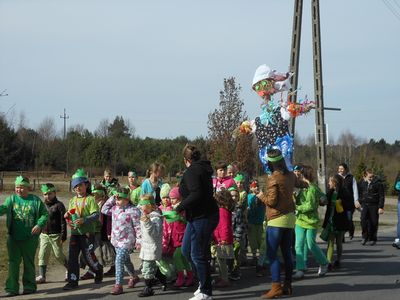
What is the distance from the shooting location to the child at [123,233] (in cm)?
813

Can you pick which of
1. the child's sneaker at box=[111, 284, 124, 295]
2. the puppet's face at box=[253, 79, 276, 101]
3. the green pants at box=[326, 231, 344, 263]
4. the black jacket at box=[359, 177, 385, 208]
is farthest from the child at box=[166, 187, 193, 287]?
the black jacket at box=[359, 177, 385, 208]

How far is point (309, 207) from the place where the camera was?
915 cm

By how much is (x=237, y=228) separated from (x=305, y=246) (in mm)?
1154

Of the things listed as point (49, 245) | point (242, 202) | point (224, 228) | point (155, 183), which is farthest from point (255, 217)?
point (49, 245)

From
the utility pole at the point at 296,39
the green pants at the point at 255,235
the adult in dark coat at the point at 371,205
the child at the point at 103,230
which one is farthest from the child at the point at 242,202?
the utility pole at the point at 296,39

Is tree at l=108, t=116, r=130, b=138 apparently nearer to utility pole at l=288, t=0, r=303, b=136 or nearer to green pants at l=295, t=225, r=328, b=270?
utility pole at l=288, t=0, r=303, b=136

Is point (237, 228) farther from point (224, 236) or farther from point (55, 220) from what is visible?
point (55, 220)

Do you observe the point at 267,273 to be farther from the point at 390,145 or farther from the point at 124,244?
the point at 390,145

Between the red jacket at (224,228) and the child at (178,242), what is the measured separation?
528mm

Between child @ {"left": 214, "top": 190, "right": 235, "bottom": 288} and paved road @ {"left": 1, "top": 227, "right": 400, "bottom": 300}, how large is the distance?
0.76 ft

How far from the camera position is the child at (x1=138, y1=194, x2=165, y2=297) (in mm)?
7898

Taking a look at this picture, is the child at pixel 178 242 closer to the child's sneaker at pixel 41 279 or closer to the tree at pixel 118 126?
the child's sneaker at pixel 41 279

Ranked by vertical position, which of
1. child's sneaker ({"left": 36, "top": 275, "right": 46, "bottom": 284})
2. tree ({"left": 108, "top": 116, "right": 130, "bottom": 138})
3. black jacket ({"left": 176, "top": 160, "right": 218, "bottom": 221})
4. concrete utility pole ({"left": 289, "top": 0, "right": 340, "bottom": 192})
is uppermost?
tree ({"left": 108, "top": 116, "right": 130, "bottom": 138})

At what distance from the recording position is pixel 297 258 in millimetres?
9273
